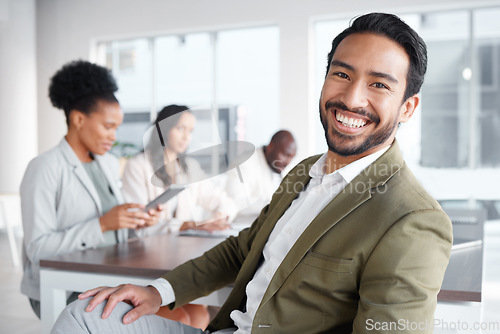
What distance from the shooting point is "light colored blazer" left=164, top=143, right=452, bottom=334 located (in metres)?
0.89

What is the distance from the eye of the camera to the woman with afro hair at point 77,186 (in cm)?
177

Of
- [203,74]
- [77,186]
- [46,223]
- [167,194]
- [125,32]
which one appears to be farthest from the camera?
[125,32]

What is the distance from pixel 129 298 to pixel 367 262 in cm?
64

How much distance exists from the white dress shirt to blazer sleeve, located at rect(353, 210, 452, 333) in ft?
0.81

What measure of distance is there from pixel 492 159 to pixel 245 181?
196 inches

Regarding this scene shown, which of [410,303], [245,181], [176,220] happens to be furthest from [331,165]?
[176,220]

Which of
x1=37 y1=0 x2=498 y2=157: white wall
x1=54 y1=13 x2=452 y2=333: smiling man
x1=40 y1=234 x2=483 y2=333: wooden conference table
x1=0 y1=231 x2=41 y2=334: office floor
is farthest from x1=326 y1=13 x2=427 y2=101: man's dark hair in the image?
x1=37 y1=0 x2=498 y2=157: white wall

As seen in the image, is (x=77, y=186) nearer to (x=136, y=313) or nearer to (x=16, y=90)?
(x=136, y=313)

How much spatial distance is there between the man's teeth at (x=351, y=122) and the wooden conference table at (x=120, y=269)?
1.70ft

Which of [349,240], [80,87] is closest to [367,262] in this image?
[349,240]

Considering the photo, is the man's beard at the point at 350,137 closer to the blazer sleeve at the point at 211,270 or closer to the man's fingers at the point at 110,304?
the blazer sleeve at the point at 211,270

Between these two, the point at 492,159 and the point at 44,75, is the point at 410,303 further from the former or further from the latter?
the point at 44,75

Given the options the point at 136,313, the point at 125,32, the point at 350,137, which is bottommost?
the point at 136,313

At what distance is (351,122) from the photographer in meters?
1.14
